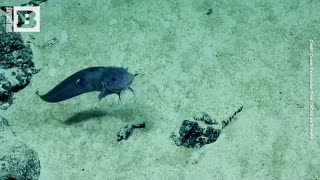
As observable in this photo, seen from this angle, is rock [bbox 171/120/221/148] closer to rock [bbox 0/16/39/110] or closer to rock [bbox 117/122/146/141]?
rock [bbox 117/122/146/141]

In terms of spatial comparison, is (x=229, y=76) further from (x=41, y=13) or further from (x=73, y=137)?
(x=41, y=13)

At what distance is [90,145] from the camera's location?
578 centimetres

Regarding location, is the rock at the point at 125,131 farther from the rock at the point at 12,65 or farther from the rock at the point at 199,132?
the rock at the point at 12,65

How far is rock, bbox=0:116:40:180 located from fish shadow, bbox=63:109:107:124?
85 cm

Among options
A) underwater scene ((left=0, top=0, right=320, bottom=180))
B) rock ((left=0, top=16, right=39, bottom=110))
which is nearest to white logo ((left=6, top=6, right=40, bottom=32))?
underwater scene ((left=0, top=0, right=320, bottom=180))

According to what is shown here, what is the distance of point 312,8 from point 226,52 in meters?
1.97

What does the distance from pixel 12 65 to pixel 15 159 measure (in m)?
2.13

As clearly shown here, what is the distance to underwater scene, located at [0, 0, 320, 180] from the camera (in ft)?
17.4

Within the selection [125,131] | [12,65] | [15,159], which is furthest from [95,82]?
[12,65]

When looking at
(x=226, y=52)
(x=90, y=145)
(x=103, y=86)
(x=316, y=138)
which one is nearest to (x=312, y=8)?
(x=226, y=52)

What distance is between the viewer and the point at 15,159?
5141 millimetres

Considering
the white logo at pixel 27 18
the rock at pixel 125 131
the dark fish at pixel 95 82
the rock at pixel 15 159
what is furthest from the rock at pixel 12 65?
the rock at pixel 125 131

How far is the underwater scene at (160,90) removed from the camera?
209 inches

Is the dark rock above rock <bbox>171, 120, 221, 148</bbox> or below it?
above
